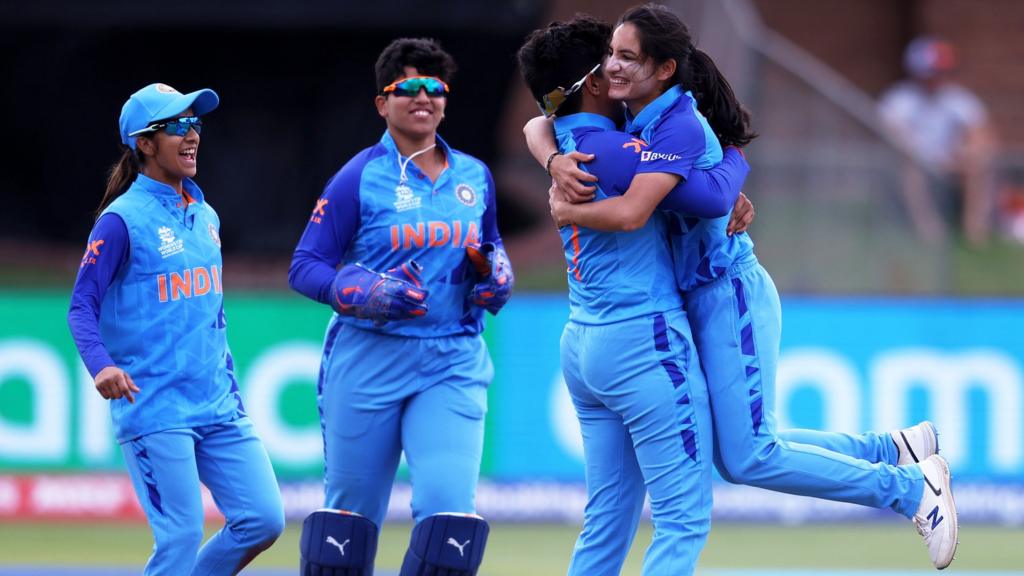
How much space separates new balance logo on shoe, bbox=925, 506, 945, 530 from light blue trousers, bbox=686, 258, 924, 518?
71 millimetres

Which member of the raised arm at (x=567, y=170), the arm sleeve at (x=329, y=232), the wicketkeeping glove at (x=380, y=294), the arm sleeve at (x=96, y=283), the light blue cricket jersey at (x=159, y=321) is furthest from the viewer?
the arm sleeve at (x=329, y=232)

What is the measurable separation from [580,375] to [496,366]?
462 centimetres

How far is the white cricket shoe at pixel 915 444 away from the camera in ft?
→ 19.5

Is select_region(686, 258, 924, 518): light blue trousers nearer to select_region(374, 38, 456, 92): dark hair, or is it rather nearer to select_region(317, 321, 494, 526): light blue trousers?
select_region(317, 321, 494, 526): light blue trousers

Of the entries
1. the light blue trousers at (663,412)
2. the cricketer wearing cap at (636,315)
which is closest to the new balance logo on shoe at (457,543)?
the cricketer wearing cap at (636,315)

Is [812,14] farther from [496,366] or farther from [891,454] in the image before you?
[891,454]

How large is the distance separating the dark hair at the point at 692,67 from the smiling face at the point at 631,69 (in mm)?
23

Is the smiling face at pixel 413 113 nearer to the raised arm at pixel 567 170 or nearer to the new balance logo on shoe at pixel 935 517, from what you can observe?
the raised arm at pixel 567 170

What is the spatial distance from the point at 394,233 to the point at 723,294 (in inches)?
51.6

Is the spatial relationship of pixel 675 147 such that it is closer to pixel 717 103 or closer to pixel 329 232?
pixel 717 103

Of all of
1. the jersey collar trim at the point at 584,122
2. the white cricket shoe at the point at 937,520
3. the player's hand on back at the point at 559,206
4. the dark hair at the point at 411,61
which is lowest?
the white cricket shoe at the point at 937,520

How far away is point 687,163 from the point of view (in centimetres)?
536

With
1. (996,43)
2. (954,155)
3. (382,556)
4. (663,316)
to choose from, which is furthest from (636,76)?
(996,43)

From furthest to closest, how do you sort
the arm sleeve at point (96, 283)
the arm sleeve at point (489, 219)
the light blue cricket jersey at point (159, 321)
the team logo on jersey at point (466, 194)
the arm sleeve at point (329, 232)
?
1. the arm sleeve at point (489, 219)
2. the team logo on jersey at point (466, 194)
3. the arm sleeve at point (329, 232)
4. the light blue cricket jersey at point (159, 321)
5. the arm sleeve at point (96, 283)
